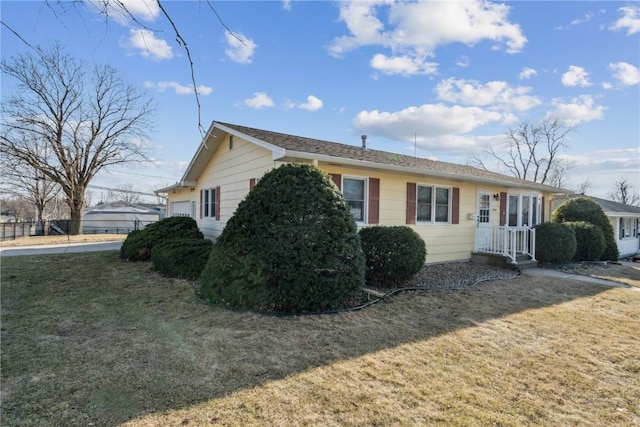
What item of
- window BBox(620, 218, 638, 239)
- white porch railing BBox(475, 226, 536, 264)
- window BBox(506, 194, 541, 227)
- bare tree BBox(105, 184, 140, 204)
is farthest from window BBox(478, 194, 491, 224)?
bare tree BBox(105, 184, 140, 204)

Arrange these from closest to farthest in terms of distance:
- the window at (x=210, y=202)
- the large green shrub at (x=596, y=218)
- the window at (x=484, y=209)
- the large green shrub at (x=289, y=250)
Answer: the large green shrub at (x=289, y=250) < the window at (x=484, y=209) < the window at (x=210, y=202) < the large green shrub at (x=596, y=218)

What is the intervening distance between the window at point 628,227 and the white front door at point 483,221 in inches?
455

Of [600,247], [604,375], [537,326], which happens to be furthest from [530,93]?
[604,375]

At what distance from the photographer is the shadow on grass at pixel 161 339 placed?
2893mm

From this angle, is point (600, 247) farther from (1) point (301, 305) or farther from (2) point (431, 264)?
(1) point (301, 305)

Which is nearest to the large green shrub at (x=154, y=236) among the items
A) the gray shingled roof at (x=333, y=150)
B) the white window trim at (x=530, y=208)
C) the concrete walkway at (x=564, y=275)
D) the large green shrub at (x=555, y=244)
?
the gray shingled roof at (x=333, y=150)

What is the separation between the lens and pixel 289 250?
537cm

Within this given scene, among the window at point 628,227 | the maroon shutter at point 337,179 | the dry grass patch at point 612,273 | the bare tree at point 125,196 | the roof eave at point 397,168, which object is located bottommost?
the dry grass patch at point 612,273

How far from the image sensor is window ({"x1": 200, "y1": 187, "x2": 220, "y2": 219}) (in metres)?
11.6

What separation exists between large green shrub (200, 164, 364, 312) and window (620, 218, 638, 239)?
19.1 meters

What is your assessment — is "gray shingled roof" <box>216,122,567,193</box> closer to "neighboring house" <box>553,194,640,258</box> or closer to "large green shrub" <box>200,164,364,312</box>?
"large green shrub" <box>200,164,364,312</box>

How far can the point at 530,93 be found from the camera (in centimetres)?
1297

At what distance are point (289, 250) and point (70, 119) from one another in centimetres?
2673

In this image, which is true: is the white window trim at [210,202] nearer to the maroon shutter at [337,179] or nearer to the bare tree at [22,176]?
the maroon shutter at [337,179]
